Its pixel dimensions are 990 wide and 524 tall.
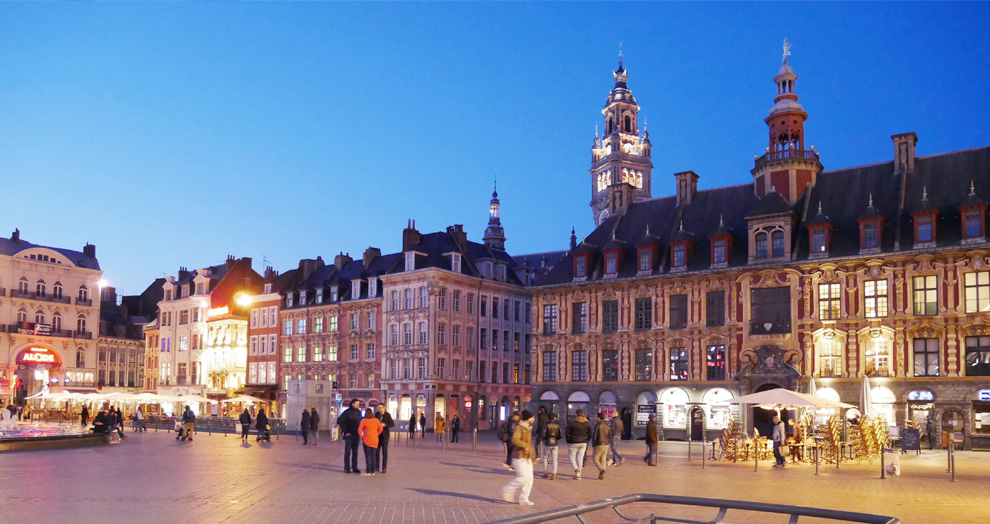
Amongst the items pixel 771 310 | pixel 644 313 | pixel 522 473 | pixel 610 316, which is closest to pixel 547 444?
pixel 522 473

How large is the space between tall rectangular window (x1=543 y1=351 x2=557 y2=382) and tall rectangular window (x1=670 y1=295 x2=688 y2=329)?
7.75 metres

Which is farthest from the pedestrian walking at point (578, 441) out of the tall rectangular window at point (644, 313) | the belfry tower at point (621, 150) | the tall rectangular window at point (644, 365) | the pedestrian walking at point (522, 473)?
the belfry tower at point (621, 150)

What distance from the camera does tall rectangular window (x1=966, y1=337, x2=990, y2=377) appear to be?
40625 millimetres

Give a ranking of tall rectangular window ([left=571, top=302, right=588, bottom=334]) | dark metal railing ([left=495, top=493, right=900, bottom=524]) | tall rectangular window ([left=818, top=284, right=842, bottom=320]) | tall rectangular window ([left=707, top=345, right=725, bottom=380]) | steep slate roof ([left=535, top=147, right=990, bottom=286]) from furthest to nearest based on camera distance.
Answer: tall rectangular window ([left=571, top=302, right=588, bottom=334]), tall rectangular window ([left=707, top=345, right=725, bottom=380]), tall rectangular window ([left=818, top=284, right=842, bottom=320]), steep slate roof ([left=535, top=147, right=990, bottom=286]), dark metal railing ([left=495, top=493, right=900, bottom=524])

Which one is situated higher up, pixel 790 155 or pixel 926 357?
pixel 790 155

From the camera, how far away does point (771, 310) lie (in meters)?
46.8

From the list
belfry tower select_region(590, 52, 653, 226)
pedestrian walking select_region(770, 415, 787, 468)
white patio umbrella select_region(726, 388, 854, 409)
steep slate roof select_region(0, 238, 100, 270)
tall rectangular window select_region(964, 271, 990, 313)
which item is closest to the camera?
pedestrian walking select_region(770, 415, 787, 468)

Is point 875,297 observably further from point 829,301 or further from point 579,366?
point 579,366

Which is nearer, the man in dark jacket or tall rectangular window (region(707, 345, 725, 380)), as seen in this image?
the man in dark jacket

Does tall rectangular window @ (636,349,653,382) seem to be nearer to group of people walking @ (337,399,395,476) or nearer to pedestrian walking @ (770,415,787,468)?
pedestrian walking @ (770,415,787,468)

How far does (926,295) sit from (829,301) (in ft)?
14.2

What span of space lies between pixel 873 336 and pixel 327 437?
1011 inches

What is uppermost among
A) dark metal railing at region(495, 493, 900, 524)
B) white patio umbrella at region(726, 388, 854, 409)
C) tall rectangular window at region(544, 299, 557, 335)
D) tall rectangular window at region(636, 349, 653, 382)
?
tall rectangular window at region(544, 299, 557, 335)

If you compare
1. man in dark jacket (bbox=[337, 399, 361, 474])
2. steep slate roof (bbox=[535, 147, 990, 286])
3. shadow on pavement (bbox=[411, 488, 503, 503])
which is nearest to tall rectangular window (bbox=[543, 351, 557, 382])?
steep slate roof (bbox=[535, 147, 990, 286])
